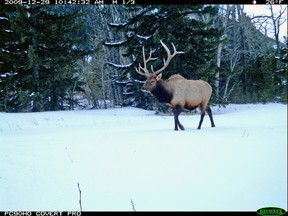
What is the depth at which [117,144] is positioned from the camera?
429 cm

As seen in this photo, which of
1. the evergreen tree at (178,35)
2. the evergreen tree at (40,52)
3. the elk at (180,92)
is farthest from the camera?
the evergreen tree at (178,35)

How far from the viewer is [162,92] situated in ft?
23.0

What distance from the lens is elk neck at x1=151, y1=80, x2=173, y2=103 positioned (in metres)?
6.92

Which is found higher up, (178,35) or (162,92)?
(178,35)

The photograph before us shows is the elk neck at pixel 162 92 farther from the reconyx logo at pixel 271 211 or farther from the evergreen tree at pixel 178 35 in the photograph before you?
the reconyx logo at pixel 271 211

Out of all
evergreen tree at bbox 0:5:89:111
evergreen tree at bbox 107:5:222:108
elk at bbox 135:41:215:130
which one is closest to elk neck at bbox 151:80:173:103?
elk at bbox 135:41:215:130

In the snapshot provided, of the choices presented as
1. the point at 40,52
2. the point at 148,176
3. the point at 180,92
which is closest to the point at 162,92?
the point at 180,92

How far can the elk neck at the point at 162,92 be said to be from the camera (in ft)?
22.7

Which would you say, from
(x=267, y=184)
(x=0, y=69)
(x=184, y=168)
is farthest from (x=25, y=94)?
(x=267, y=184)

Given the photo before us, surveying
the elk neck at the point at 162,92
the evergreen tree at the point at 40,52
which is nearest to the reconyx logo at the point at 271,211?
the elk neck at the point at 162,92

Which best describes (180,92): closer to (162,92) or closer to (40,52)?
(162,92)

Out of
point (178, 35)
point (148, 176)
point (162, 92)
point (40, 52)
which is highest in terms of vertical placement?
point (178, 35)

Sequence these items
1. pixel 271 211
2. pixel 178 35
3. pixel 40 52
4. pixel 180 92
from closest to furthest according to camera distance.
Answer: pixel 271 211, pixel 180 92, pixel 40 52, pixel 178 35

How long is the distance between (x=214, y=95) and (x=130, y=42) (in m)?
4.49
